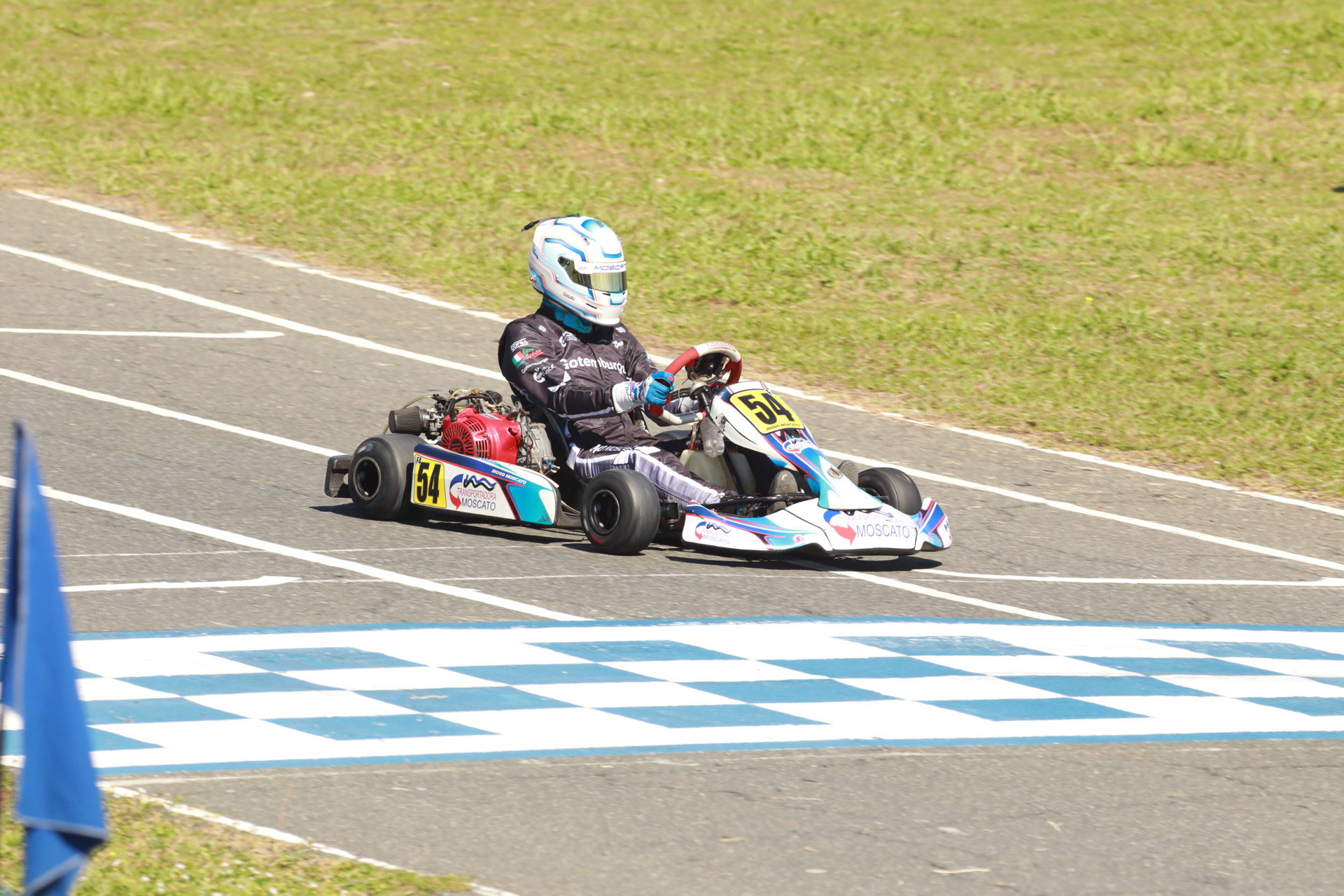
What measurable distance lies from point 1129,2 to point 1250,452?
46.4 feet

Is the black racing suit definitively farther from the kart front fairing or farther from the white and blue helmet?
the kart front fairing

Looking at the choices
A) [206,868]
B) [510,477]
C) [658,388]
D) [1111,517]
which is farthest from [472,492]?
[206,868]

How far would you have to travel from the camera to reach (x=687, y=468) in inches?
352

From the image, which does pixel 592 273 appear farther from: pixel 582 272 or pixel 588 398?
pixel 588 398

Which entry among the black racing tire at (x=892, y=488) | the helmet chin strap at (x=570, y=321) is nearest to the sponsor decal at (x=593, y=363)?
the helmet chin strap at (x=570, y=321)

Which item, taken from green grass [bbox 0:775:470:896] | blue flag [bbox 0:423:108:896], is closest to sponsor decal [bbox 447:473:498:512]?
green grass [bbox 0:775:470:896]

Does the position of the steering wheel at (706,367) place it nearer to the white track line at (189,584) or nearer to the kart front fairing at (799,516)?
the kart front fairing at (799,516)

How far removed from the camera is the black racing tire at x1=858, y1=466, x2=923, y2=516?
349 inches

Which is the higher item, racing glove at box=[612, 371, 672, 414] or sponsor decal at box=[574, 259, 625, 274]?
sponsor decal at box=[574, 259, 625, 274]

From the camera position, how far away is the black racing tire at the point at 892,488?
349 inches

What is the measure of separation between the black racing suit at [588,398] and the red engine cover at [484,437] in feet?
0.67

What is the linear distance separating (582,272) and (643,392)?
85 cm

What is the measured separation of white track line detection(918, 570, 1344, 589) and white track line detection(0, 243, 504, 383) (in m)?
4.23

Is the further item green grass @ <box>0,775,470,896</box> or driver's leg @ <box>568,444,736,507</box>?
driver's leg @ <box>568,444,736,507</box>
